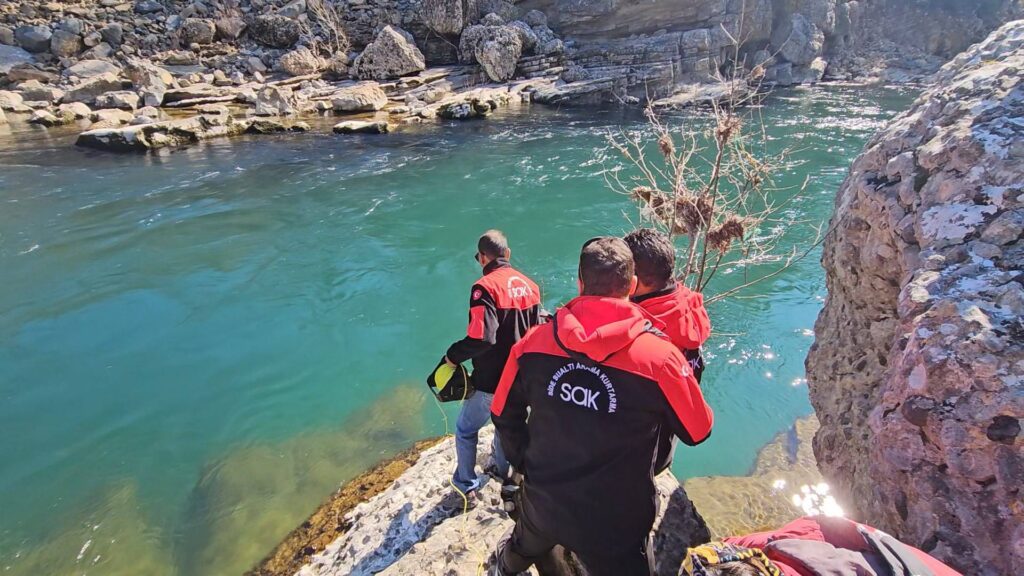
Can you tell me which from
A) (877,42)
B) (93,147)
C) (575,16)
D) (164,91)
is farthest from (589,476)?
(877,42)

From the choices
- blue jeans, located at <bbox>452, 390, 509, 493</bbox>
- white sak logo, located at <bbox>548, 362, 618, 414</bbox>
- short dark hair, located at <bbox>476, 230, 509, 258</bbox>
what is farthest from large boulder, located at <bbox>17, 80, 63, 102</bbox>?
white sak logo, located at <bbox>548, 362, 618, 414</bbox>

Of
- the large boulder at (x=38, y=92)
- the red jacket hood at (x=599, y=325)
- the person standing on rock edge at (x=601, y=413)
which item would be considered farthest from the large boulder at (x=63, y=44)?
the red jacket hood at (x=599, y=325)

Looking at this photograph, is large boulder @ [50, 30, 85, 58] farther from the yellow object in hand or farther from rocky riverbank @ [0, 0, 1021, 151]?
the yellow object in hand

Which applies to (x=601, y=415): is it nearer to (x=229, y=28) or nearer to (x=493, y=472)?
(x=493, y=472)

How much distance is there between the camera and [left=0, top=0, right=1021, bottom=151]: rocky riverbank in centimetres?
1888

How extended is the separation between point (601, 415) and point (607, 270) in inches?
20.9

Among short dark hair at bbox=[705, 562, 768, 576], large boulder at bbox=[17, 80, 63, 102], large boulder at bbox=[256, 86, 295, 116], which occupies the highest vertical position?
large boulder at bbox=[17, 80, 63, 102]

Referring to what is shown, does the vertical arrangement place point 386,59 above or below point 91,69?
above

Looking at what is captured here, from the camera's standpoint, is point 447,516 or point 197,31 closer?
point 447,516

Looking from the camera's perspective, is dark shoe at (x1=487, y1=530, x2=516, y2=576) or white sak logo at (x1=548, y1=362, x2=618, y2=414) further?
dark shoe at (x1=487, y1=530, x2=516, y2=576)

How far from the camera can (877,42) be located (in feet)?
106

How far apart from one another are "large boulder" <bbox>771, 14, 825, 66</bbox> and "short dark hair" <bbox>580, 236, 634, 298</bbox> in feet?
103

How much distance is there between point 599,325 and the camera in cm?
185

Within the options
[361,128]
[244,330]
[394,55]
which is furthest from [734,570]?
[394,55]
